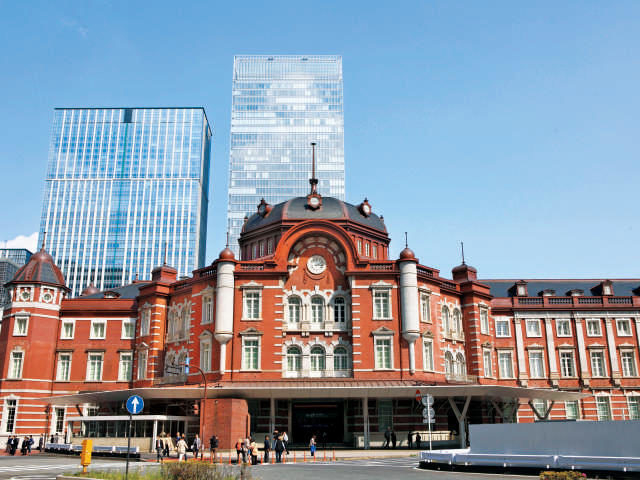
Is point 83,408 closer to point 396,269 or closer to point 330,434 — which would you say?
point 330,434

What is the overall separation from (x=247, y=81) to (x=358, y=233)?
105378mm

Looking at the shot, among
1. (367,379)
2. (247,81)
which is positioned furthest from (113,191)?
(367,379)

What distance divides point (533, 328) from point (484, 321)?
6.29 metres

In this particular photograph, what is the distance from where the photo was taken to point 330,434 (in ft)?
150

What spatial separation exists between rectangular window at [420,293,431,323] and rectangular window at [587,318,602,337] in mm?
18253

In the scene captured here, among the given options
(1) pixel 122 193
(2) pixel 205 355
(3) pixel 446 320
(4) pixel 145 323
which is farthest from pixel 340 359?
(1) pixel 122 193

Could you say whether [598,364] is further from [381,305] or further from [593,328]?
[381,305]

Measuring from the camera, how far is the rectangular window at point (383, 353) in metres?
44.7

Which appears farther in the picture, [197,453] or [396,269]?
[396,269]

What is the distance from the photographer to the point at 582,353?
182ft

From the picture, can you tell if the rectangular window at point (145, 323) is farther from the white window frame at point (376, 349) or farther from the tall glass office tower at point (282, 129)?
the tall glass office tower at point (282, 129)

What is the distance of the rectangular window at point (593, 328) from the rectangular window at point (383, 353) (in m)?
22.4

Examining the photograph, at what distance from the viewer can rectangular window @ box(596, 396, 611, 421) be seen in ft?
177

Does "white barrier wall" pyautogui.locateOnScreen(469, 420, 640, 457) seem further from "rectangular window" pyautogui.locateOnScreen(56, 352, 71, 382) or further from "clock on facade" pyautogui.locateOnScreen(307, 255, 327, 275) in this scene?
"rectangular window" pyautogui.locateOnScreen(56, 352, 71, 382)
